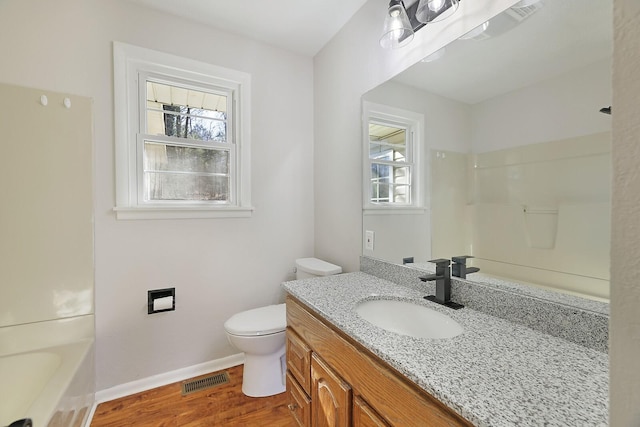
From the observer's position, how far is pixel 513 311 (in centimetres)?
94

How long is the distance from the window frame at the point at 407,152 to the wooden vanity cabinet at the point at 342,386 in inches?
30.4

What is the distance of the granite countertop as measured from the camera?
52cm

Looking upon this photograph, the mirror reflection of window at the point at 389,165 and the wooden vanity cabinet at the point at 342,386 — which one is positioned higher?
the mirror reflection of window at the point at 389,165

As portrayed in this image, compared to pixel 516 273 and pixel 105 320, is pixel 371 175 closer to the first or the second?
pixel 516 273

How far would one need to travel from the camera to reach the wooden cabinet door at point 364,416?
770mm

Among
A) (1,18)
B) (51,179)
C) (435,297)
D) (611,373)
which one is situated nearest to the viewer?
(611,373)

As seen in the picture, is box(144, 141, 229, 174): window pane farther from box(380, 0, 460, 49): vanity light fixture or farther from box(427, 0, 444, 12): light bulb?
box(427, 0, 444, 12): light bulb

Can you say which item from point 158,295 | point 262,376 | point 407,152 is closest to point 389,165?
point 407,152

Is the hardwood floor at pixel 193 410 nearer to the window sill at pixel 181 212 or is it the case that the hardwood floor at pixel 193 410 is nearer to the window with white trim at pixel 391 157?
the window sill at pixel 181 212

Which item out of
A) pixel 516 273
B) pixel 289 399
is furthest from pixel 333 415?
pixel 516 273

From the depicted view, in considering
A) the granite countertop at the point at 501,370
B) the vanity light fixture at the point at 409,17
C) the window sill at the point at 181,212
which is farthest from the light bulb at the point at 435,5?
the window sill at the point at 181,212

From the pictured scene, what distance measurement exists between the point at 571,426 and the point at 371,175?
4.56 feet

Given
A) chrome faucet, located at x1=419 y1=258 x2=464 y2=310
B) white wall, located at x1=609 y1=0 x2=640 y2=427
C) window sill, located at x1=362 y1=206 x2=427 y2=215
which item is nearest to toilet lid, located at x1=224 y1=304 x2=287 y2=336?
window sill, located at x1=362 y1=206 x2=427 y2=215

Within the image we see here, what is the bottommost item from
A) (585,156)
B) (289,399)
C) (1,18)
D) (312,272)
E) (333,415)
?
(289,399)
